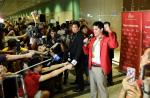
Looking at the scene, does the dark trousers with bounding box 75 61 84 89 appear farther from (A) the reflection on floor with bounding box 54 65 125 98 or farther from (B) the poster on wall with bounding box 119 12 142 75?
(B) the poster on wall with bounding box 119 12 142 75

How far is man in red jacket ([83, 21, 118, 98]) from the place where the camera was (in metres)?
4.39

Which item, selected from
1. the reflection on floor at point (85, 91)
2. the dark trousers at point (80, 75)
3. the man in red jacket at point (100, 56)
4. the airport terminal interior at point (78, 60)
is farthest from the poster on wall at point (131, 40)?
the man in red jacket at point (100, 56)

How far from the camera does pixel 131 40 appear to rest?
21.2 ft

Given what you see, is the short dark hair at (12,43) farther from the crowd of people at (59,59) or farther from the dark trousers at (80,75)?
the dark trousers at (80,75)

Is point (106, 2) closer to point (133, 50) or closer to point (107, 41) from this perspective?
point (133, 50)

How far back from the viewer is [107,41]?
14.5 ft

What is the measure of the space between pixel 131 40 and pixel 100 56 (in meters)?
2.22

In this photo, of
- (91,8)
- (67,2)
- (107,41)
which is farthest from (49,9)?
(107,41)

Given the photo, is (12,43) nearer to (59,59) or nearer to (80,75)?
(59,59)

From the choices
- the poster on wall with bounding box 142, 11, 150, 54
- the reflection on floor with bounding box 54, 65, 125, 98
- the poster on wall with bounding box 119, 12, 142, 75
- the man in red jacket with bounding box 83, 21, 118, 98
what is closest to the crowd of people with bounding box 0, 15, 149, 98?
the man in red jacket with bounding box 83, 21, 118, 98

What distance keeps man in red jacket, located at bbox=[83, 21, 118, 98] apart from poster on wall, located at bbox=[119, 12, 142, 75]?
1862 mm

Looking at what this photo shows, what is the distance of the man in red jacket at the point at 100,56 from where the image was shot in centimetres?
439

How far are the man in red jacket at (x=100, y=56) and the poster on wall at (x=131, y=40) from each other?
6.11 ft

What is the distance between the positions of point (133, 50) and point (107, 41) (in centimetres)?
215
